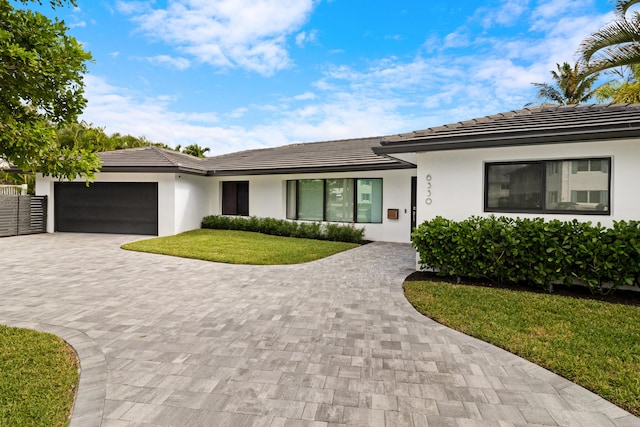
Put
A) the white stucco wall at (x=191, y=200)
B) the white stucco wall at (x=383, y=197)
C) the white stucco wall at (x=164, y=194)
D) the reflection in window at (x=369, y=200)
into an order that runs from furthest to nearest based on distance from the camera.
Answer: the white stucco wall at (x=191, y=200) → the white stucco wall at (x=164, y=194) → the reflection in window at (x=369, y=200) → the white stucco wall at (x=383, y=197)

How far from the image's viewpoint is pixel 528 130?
6426 mm

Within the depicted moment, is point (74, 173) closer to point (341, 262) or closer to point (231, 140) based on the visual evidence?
point (341, 262)

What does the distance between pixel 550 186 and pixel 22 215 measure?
62.0 ft

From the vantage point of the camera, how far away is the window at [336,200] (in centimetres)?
1372

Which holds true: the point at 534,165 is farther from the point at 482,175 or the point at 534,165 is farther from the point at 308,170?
the point at 308,170

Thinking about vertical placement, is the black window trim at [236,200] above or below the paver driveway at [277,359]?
above

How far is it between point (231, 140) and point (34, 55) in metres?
30.4

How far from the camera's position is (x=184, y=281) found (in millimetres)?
7070

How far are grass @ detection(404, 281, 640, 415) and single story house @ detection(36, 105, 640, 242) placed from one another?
2.03 meters

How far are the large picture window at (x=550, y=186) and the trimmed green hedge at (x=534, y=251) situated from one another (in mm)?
426

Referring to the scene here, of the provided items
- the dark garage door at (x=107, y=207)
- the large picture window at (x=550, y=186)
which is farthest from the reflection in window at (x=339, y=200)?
the dark garage door at (x=107, y=207)

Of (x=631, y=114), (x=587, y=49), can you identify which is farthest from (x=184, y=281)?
(x=587, y=49)

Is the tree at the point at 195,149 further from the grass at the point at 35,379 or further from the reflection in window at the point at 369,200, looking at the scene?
the grass at the point at 35,379

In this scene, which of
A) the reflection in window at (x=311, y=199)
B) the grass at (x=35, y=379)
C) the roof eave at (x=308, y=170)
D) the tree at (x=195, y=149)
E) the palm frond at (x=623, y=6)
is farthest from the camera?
the tree at (x=195, y=149)
